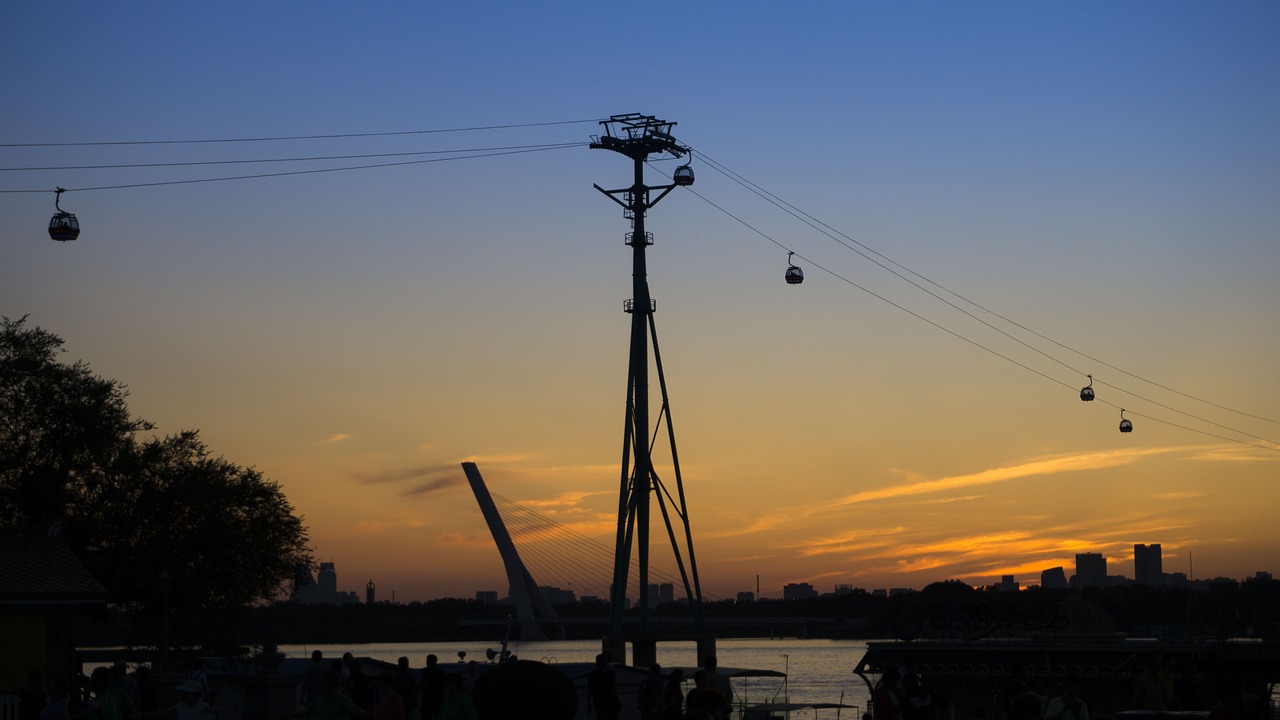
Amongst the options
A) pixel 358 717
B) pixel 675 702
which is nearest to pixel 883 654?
pixel 675 702

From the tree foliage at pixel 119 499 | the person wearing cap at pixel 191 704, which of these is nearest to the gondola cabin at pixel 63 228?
the person wearing cap at pixel 191 704

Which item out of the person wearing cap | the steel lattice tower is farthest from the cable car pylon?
the person wearing cap

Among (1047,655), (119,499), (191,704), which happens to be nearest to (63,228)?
(191,704)

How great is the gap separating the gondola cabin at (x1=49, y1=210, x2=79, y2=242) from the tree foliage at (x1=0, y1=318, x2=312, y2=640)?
28602mm

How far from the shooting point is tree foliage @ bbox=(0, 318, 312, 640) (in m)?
53.7

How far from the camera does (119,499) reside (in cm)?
5472

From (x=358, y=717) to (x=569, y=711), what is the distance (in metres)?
12.8

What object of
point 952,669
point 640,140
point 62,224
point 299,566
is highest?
point 640,140

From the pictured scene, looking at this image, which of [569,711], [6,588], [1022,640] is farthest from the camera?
[1022,640]

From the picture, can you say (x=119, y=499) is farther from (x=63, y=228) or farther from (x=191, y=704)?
(x=191, y=704)

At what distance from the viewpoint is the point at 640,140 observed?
5500 centimetres

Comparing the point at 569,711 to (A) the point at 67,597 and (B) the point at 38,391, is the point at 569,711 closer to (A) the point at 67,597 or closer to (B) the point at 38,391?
(A) the point at 67,597

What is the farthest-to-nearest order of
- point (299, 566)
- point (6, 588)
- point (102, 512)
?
1. point (299, 566)
2. point (102, 512)
3. point (6, 588)

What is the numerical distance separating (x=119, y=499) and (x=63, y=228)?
30.4 metres
